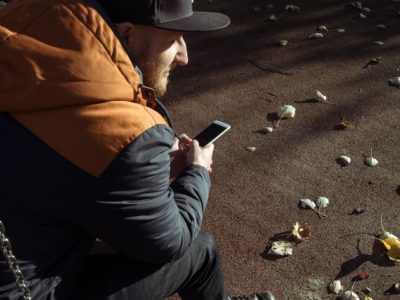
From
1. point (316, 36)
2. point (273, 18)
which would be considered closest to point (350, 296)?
point (316, 36)

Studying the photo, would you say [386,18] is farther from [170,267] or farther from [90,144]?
[90,144]

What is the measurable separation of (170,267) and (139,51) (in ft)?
2.58

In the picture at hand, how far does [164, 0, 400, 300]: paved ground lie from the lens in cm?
289

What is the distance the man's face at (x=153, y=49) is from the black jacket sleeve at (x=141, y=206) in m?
0.37

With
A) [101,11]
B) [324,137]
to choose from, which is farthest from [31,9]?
[324,137]

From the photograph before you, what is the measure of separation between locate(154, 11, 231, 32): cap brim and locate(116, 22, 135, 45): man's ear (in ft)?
0.30

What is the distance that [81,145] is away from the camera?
1.46m

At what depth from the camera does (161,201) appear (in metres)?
1.65

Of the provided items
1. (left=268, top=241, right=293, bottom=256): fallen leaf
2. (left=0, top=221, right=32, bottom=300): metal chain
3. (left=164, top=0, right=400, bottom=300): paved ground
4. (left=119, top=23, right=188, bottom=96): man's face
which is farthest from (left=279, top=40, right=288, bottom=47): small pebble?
(left=0, top=221, right=32, bottom=300): metal chain

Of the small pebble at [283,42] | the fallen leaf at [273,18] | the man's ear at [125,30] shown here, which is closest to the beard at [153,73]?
the man's ear at [125,30]

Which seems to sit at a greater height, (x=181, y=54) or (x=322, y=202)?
(x=181, y=54)

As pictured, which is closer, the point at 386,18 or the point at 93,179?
the point at 93,179

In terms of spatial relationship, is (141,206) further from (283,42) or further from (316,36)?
(316,36)

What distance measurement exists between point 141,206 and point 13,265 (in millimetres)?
394
